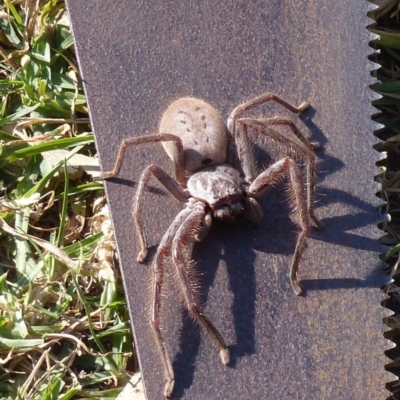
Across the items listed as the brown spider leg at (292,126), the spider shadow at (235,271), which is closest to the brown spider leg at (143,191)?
the spider shadow at (235,271)

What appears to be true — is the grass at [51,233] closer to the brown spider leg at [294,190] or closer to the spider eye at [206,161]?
the spider eye at [206,161]

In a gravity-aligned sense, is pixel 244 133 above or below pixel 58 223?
above

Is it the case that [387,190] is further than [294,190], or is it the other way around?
[387,190]

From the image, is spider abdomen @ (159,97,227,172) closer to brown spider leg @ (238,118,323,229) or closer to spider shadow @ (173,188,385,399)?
brown spider leg @ (238,118,323,229)

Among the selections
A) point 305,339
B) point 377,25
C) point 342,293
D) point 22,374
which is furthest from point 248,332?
point 377,25

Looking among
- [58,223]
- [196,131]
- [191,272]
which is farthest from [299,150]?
[58,223]

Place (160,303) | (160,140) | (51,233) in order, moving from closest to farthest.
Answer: (160,303) < (160,140) < (51,233)

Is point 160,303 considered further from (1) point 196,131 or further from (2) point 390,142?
(2) point 390,142

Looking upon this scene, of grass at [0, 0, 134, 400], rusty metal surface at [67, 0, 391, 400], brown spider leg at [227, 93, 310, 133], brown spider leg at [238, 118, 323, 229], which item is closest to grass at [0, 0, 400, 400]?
grass at [0, 0, 134, 400]
